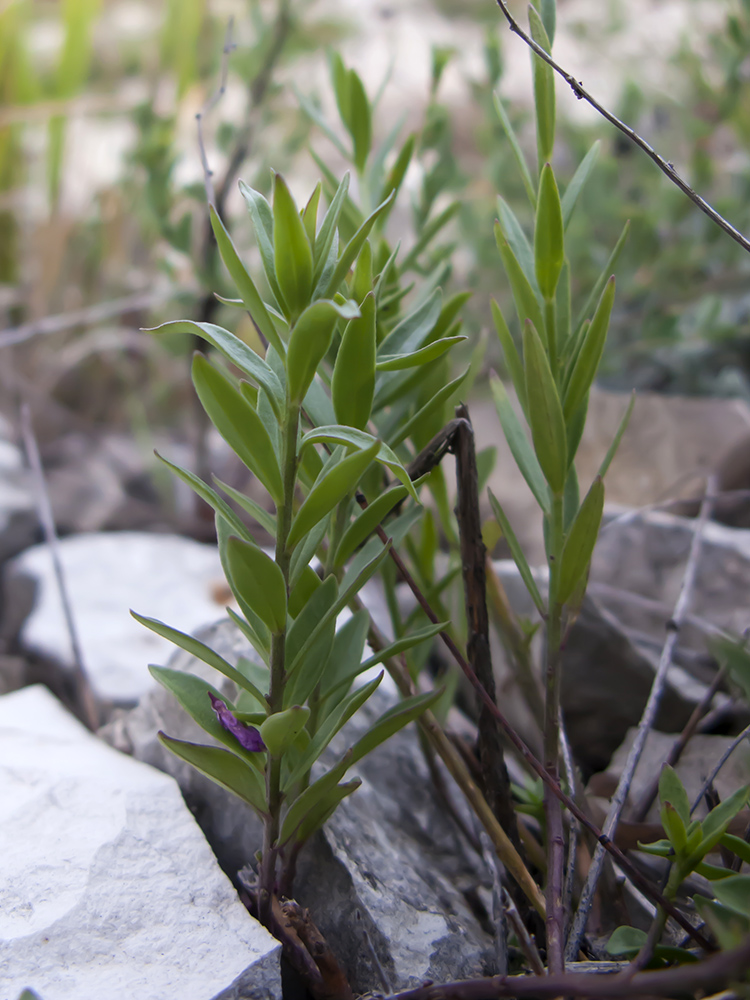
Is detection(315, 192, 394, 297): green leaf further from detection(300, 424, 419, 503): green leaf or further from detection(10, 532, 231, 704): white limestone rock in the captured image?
detection(10, 532, 231, 704): white limestone rock

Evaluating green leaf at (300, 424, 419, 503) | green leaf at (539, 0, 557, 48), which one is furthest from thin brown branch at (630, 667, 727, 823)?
green leaf at (539, 0, 557, 48)

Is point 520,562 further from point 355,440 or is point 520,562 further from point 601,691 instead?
point 601,691

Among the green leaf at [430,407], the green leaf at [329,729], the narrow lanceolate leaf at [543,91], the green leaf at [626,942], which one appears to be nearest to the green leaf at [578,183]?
the narrow lanceolate leaf at [543,91]

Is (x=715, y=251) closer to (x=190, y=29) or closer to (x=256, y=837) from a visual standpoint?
(x=256, y=837)

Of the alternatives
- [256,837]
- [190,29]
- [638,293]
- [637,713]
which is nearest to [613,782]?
[637,713]

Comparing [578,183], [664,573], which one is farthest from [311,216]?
[664,573]
